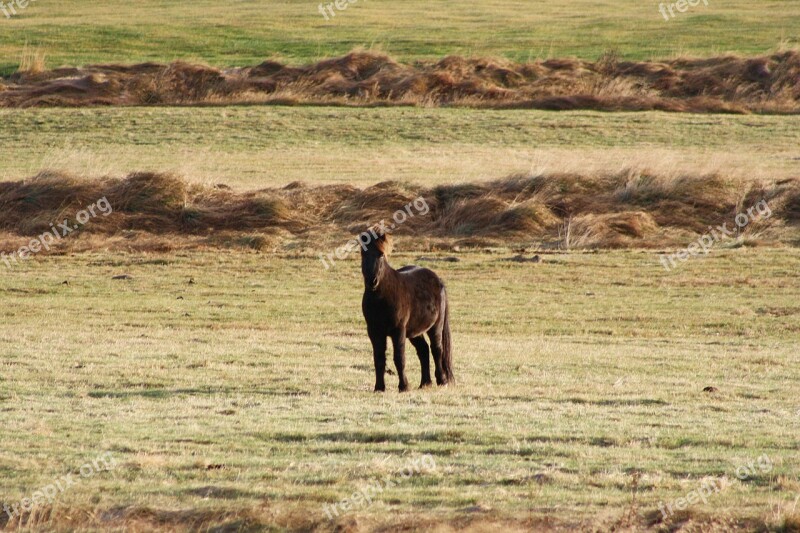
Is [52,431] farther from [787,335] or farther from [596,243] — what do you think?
[596,243]

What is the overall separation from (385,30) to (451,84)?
19.9 m

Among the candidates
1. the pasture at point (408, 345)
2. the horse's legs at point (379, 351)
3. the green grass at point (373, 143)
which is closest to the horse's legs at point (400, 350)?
the horse's legs at point (379, 351)

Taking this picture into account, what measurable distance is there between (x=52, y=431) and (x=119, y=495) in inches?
95.5

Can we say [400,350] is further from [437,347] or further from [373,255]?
[373,255]

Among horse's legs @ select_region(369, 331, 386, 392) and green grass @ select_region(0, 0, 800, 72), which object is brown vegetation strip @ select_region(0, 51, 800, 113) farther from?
horse's legs @ select_region(369, 331, 386, 392)

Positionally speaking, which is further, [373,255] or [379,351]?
[379,351]

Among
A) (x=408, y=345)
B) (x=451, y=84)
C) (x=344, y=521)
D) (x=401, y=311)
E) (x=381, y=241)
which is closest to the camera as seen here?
(x=344, y=521)

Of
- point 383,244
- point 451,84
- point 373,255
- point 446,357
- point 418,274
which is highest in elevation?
point 451,84

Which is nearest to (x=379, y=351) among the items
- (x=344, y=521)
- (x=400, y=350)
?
(x=400, y=350)

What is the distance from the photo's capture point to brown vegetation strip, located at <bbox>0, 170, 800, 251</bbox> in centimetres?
2944

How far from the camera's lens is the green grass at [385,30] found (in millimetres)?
60188

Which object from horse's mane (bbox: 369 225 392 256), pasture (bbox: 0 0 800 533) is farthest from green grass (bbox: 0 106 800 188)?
horse's mane (bbox: 369 225 392 256)

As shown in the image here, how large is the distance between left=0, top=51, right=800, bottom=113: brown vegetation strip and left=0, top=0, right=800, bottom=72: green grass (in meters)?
6.41

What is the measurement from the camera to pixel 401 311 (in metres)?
13.7
